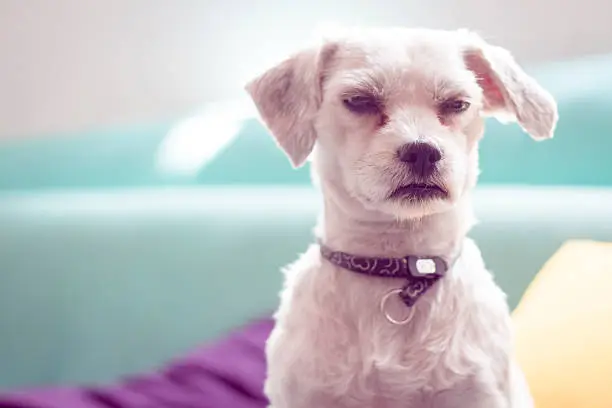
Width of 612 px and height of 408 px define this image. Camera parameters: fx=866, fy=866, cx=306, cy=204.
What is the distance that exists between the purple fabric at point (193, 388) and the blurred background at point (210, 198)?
215mm

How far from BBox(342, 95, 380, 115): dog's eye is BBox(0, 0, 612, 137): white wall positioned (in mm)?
1014

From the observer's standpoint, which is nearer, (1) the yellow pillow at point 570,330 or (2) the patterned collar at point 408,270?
(2) the patterned collar at point 408,270

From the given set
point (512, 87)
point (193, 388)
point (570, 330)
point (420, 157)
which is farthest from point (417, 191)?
point (193, 388)

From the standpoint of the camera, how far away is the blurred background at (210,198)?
1531 mm

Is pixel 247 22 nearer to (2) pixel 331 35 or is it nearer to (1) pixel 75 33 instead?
(1) pixel 75 33

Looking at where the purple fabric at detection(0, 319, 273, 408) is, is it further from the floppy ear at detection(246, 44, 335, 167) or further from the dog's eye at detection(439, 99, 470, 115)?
the dog's eye at detection(439, 99, 470, 115)

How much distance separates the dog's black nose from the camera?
0.79 metres

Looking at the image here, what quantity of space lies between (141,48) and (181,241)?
1.84 feet

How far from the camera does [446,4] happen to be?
1783 millimetres

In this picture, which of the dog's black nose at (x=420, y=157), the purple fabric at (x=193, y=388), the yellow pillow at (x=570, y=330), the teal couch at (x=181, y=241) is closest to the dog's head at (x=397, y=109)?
the dog's black nose at (x=420, y=157)

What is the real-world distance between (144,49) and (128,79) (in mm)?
77

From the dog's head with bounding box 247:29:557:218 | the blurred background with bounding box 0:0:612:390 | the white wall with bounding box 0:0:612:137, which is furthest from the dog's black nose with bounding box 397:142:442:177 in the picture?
the white wall with bounding box 0:0:612:137

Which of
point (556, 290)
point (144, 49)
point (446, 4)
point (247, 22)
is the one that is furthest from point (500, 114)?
point (144, 49)

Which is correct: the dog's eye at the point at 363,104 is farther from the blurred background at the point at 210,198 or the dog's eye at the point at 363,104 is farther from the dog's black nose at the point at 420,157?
the blurred background at the point at 210,198
